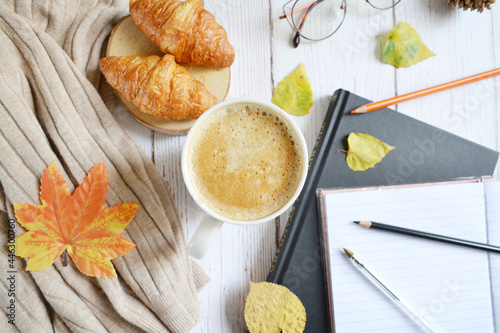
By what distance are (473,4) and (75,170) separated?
3.34 ft

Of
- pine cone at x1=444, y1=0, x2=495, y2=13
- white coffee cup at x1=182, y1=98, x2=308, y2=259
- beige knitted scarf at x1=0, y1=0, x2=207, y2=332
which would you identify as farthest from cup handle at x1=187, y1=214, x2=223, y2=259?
pine cone at x1=444, y1=0, x2=495, y2=13

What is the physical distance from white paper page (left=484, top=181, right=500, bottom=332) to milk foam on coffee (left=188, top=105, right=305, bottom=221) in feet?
1.59

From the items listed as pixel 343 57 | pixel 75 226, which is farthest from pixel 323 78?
pixel 75 226

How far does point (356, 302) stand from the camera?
0.84 meters

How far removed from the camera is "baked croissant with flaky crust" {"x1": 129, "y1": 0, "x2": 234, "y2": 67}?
0.79 m

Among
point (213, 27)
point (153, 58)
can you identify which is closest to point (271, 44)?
point (213, 27)

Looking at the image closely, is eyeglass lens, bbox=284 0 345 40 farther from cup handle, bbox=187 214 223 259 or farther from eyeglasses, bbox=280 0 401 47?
cup handle, bbox=187 214 223 259

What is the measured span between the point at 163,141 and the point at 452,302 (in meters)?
0.77

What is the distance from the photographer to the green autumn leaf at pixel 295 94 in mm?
917

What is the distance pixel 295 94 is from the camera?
3.05 feet

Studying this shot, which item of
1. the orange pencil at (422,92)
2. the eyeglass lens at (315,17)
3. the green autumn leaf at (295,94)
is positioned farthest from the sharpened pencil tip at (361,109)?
the eyeglass lens at (315,17)

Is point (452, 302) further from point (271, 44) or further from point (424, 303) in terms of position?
point (271, 44)

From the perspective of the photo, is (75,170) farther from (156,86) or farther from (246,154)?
(246,154)

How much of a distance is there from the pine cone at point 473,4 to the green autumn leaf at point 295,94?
0.41 m
